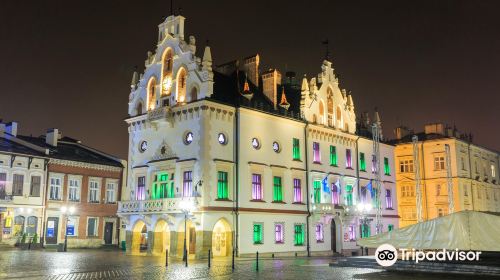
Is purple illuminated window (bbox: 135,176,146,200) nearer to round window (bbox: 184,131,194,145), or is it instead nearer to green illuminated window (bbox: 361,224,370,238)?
round window (bbox: 184,131,194,145)

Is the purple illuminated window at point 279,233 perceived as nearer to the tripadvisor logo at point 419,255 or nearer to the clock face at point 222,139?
the clock face at point 222,139

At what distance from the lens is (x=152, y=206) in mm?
40938

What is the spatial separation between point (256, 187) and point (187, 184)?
582cm

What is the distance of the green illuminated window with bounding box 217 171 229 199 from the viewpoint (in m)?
39.6

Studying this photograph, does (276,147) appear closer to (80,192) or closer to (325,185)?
(325,185)

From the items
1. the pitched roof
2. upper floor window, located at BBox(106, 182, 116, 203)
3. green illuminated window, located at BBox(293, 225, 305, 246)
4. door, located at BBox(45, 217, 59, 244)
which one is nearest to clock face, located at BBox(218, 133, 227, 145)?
green illuminated window, located at BBox(293, 225, 305, 246)

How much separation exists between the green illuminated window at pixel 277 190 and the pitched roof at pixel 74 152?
2328 cm

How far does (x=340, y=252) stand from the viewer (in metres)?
48.5

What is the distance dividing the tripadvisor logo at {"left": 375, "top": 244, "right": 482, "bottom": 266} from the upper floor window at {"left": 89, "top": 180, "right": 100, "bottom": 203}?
123 feet

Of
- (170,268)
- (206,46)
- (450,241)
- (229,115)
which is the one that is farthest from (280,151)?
(450,241)

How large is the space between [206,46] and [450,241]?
77.6 feet

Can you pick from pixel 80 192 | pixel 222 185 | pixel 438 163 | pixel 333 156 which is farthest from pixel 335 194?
pixel 80 192

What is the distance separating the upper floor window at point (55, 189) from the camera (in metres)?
53.8

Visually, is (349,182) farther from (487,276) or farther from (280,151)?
(487,276)
